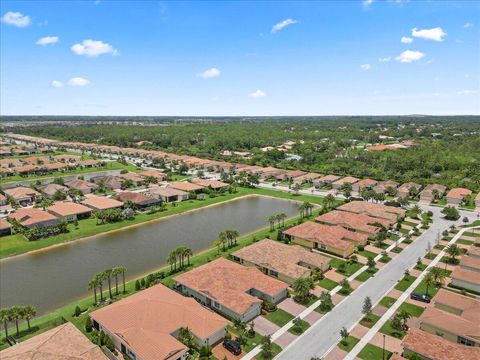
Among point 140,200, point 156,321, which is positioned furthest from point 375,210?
point 156,321

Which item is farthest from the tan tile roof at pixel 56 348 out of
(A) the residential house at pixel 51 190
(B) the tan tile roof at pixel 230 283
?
(A) the residential house at pixel 51 190

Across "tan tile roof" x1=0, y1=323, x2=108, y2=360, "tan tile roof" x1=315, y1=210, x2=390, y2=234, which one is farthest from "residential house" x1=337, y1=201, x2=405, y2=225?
"tan tile roof" x1=0, y1=323, x2=108, y2=360

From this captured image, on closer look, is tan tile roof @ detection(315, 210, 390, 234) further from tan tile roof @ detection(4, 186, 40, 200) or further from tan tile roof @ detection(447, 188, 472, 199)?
tan tile roof @ detection(4, 186, 40, 200)

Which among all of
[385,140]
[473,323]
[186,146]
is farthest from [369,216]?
[385,140]

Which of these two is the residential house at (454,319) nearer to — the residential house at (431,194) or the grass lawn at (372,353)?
the grass lawn at (372,353)

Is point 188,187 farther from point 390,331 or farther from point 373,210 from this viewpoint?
point 390,331

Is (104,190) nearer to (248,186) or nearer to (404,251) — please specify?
(248,186)

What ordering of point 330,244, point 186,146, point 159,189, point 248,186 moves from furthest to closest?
point 186,146, point 248,186, point 159,189, point 330,244
